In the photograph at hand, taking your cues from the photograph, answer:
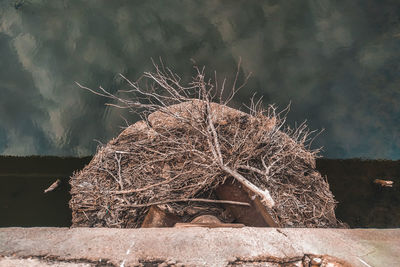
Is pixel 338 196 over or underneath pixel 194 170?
underneath

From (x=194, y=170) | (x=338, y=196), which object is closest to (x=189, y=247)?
(x=194, y=170)

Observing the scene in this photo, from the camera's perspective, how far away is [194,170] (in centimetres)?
450

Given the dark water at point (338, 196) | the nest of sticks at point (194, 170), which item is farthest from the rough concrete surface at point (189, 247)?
the dark water at point (338, 196)

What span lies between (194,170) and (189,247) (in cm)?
244

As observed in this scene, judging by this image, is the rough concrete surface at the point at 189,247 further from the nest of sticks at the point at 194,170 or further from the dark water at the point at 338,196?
the dark water at the point at 338,196

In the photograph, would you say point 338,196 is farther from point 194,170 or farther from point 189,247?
point 189,247

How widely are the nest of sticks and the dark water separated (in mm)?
8959

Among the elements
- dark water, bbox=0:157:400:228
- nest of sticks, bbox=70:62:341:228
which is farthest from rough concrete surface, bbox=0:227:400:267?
dark water, bbox=0:157:400:228

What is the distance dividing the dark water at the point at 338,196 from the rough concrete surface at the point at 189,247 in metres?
12.5

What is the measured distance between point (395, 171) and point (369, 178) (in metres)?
2.01

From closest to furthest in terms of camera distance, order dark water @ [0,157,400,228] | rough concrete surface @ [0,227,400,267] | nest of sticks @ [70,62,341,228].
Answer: rough concrete surface @ [0,227,400,267] → nest of sticks @ [70,62,341,228] → dark water @ [0,157,400,228]

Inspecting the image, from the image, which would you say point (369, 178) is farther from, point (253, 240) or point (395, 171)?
point (253, 240)

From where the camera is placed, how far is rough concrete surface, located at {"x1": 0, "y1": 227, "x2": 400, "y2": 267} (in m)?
1.97

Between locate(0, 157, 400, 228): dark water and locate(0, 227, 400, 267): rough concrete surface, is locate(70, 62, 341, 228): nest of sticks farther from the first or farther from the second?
locate(0, 157, 400, 228): dark water
